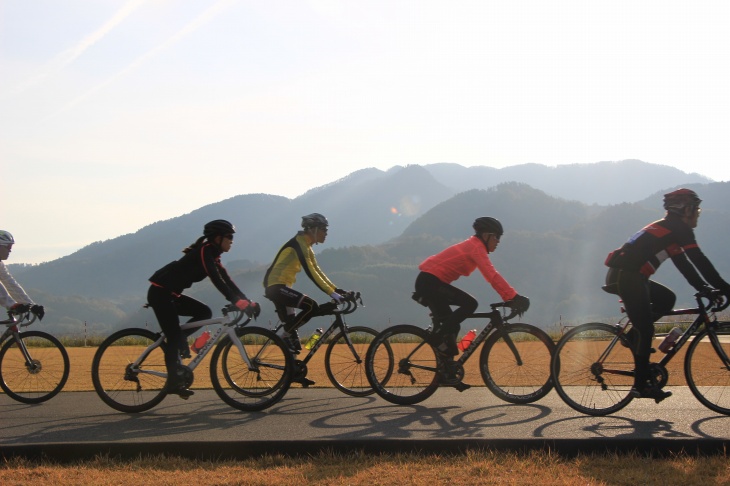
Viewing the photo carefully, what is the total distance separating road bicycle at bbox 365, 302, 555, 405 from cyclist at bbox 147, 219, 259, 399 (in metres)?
1.58

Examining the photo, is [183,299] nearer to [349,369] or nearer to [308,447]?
[349,369]

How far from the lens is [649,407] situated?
7008 millimetres

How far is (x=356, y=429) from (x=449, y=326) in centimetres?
188

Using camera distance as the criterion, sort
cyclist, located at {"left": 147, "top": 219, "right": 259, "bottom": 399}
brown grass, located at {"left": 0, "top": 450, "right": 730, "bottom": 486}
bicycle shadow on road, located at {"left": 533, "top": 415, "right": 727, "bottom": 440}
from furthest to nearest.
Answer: cyclist, located at {"left": 147, "top": 219, "right": 259, "bottom": 399}, bicycle shadow on road, located at {"left": 533, "top": 415, "right": 727, "bottom": 440}, brown grass, located at {"left": 0, "top": 450, "right": 730, "bottom": 486}

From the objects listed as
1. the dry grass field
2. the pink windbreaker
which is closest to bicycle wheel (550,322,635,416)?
the pink windbreaker

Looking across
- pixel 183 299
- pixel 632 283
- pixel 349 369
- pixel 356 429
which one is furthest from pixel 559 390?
pixel 183 299

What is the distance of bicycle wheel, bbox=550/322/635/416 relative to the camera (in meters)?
6.72

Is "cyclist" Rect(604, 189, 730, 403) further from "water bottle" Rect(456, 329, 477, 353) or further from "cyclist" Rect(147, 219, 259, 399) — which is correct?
"cyclist" Rect(147, 219, 259, 399)

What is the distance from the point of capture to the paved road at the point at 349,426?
5040 mm

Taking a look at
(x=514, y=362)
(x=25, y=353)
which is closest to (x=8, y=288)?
(x=25, y=353)

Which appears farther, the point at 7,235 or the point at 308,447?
the point at 7,235

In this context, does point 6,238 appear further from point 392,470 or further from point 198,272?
point 392,470

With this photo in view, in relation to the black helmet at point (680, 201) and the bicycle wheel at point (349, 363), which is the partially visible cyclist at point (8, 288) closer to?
the bicycle wheel at point (349, 363)

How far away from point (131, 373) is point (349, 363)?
244 cm
